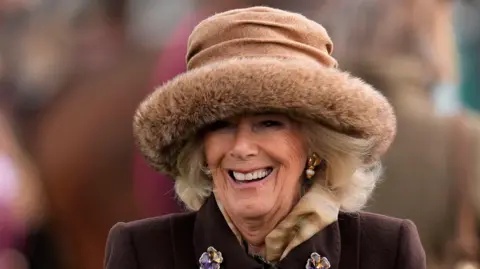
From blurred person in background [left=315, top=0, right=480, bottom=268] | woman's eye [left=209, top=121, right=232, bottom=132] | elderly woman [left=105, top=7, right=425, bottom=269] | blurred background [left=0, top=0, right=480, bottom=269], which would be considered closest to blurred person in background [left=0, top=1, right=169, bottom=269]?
blurred background [left=0, top=0, right=480, bottom=269]

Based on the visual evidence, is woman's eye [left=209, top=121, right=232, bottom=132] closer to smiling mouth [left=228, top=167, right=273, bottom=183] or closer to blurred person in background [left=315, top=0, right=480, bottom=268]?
smiling mouth [left=228, top=167, right=273, bottom=183]

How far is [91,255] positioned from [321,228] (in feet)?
4.50

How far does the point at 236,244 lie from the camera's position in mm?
1515

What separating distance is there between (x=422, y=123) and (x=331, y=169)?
118 centimetres

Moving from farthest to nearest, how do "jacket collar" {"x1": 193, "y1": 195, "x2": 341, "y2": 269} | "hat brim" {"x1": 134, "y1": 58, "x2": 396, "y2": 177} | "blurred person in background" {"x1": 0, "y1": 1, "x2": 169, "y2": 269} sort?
"blurred person in background" {"x1": 0, "y1": 1, "x2": 169, "y2": 269} → "jacket collar" {"x1": 193, "y1": 195, "x2": 341, "y2": 269} → "hat brim" {"x1": 134, "y1": 58, "x2": 396, "y2": 177}

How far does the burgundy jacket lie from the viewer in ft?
4.94

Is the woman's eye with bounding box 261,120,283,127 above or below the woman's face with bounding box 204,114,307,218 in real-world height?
above

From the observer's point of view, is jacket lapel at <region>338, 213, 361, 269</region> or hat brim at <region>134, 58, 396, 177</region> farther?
jacket lapel at <region>338, 213, 361, 269</region>

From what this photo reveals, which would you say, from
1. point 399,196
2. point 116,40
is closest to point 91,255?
point 116,40

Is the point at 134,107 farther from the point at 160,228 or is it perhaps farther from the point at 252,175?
the point at 252,175

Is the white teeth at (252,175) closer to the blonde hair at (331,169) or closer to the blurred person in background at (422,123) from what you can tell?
the blonde hair at (331,169)

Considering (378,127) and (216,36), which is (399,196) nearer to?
(378,127)

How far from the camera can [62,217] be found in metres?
2.58

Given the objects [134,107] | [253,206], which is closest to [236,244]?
[253,206]
